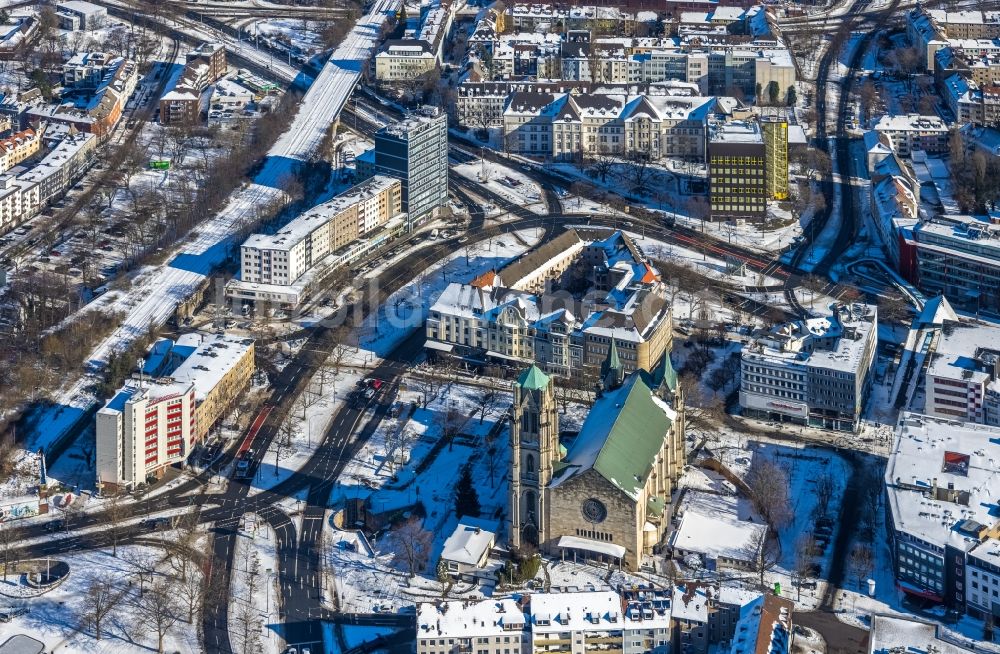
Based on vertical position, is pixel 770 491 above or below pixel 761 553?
above

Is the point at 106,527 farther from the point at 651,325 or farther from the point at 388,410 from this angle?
the point at 651,325

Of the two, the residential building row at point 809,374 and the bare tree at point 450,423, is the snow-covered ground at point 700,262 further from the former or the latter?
the bare tree at point 450,423

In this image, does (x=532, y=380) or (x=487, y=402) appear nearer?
(x=532, y=380)

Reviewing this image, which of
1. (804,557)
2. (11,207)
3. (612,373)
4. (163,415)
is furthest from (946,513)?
(11,207)

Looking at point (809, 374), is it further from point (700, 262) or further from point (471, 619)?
point (471, 619)

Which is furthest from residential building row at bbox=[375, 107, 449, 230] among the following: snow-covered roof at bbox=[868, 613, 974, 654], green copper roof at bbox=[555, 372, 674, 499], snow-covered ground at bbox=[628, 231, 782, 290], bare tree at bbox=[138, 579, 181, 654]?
snow-covered roof at bbox=[868, 613, 974, 654]

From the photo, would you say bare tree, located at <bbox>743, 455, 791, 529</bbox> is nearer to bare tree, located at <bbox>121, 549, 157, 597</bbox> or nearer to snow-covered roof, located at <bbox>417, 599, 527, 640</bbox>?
snow-covered roof, located at <bbox>417, 599, 527, 640</bbox>

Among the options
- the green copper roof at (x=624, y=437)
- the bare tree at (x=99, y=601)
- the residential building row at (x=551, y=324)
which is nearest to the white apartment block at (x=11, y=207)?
the residential building row at (x=551, y=324)
